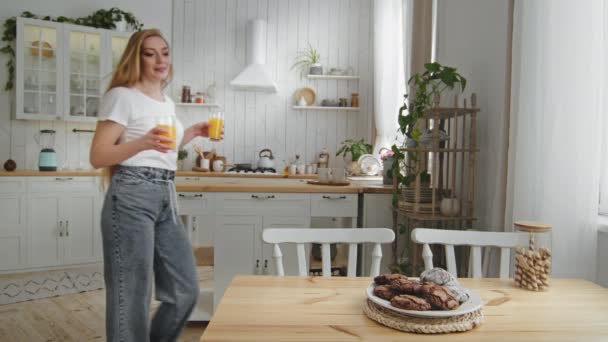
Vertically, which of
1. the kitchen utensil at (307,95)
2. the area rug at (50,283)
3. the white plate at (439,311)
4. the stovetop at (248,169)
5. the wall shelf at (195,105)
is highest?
the kitchen utensil at (307,95)

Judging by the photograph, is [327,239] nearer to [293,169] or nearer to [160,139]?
[160,139]

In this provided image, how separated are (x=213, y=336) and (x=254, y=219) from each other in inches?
83.5

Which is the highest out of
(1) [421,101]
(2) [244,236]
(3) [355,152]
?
(1) [421,101]

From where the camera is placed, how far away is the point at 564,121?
1851 mm

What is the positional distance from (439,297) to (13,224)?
4381 mm

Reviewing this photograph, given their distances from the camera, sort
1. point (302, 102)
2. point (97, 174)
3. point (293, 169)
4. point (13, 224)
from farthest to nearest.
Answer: point (302, 102) → point (293, 169) → point (97, 174) → point (13, 224)

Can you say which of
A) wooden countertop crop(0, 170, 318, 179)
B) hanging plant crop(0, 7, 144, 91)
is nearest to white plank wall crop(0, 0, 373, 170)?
wooden countertop crop(0, 170, 318, 179)

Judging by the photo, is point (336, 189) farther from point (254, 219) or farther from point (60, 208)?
point (60, 208)

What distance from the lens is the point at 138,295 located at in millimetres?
1917

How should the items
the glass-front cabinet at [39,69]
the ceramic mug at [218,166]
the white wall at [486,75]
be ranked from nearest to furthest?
the white wall at [486,75] < the glass-front cabinet at [39,69] < the ceramic mug at [218,166]

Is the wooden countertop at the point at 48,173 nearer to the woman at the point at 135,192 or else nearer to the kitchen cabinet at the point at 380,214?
the kitchen cabinet at the point at 380,214

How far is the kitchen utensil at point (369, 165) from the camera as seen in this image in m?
4.67

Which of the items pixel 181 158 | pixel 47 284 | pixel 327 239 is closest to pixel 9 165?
pixel 47 284

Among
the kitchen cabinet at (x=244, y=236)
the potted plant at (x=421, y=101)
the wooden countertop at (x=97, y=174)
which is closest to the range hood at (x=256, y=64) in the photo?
the wooden countertop at (x=97, y=174)
